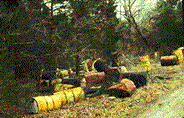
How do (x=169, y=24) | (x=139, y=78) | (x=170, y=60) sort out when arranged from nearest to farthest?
(x=139, y=78), (x=170, y=60), (x=169, y=24)

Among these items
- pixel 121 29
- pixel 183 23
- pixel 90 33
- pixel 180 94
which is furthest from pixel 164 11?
pixel 180 94

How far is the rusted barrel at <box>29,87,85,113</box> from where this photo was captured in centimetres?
566

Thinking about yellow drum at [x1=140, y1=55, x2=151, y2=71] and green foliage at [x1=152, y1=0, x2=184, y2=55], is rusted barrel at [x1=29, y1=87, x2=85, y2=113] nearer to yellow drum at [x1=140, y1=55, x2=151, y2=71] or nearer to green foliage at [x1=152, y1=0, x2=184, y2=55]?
yellow drum at [x1=140, y1=55, x2=151, y2=71]

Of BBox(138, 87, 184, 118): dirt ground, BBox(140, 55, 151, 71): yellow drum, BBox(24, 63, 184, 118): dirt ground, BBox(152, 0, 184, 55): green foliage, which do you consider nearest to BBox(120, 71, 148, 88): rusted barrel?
BBox(24, 63, 184, 118): dirt ground

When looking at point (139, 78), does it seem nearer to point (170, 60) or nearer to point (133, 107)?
point (133, 107)

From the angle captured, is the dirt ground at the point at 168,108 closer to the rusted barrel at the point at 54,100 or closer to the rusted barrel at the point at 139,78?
the rusted barrel at the point at 139,78

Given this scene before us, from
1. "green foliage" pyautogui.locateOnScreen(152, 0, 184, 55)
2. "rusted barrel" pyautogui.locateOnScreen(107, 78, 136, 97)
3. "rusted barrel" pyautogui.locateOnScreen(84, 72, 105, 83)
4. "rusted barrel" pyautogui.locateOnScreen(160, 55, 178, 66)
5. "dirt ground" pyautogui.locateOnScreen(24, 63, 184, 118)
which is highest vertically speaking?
"green foliage" pyautogui.locateOnScreen(152, 0, 184, 55)

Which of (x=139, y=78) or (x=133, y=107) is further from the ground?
(x=139, y=78)

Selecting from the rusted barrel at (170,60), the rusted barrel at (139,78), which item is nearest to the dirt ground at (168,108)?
the rusted barrel at (139,78)

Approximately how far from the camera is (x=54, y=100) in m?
6.04

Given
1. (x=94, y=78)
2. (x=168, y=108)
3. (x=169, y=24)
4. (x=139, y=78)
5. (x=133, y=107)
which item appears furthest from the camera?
(x=169, y=24)

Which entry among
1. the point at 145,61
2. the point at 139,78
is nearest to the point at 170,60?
the point at 145,61

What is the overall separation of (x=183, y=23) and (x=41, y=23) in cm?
1915

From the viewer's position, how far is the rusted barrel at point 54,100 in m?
5.66
